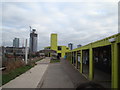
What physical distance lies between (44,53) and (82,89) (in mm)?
61028

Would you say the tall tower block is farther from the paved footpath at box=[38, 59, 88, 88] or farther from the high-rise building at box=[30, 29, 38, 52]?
the paved footpath at box=[38, 59, 88, 88]

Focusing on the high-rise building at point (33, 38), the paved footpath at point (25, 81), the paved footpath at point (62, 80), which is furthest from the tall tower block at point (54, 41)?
the paved footpath at point (25, 81)

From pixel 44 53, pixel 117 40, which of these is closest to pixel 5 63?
pixel 117 40

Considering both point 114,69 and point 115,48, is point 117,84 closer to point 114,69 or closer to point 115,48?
point 114,69

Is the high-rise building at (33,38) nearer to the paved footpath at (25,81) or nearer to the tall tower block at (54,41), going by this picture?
the paved footpath at (25,81)

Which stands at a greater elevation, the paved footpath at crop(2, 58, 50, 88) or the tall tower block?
the tall tower block

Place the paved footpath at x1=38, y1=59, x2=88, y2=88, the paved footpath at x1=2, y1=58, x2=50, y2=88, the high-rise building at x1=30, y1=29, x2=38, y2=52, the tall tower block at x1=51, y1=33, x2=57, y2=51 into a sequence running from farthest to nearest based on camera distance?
the tall tower block at x1=51, y1=33, x2=57, y2=51 → the high-rise building at x1=30, y1=29, x2=38, y2=52 → the paved footpath at x1=38, y1=59, x2=88, y2=88 → the paved footpath at x1=2, y1=58, x2=50, y2=88

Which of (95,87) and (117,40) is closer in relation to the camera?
(95,87)

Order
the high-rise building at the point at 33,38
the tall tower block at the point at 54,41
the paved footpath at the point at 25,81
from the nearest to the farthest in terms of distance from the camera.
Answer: the paved footpath at the point at 25,81, the high-rise building at the point at 33,38, the tall tower block at the point at 54,41

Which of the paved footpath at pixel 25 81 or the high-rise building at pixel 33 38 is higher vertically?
the high-rise building at pixel 33 38

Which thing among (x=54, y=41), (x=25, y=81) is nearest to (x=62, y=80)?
(x=25, y=81)

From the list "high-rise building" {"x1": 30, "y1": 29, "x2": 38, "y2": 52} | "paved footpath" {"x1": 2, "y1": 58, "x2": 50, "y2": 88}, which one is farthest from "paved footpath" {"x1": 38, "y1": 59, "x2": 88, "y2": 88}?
"high-rise building" {"x1": 30, "y1": 29, "x2": 38, "y2": 52}

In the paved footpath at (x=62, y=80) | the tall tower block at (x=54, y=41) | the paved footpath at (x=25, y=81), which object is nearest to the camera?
the paved footpath at (x=25, y=81)

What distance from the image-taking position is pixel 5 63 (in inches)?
566
